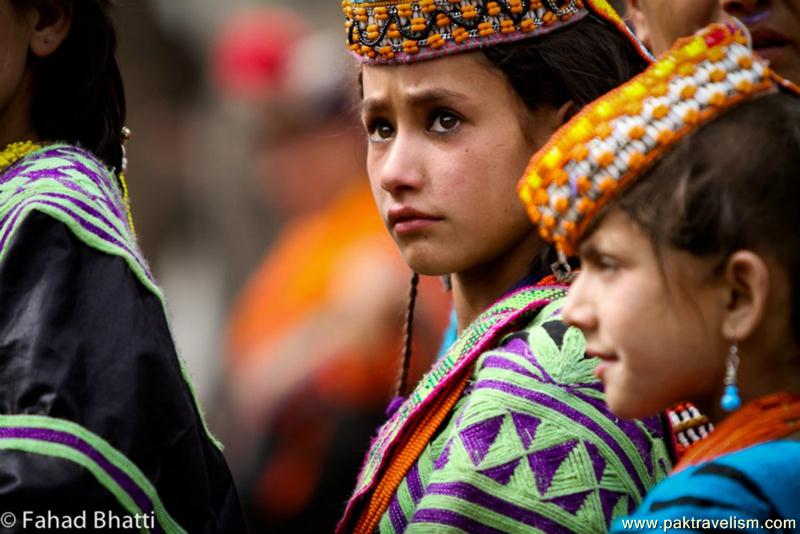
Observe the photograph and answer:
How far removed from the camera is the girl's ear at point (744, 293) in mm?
2062

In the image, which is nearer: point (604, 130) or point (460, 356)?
point (604, 130)

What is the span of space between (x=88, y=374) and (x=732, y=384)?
111 centimetres

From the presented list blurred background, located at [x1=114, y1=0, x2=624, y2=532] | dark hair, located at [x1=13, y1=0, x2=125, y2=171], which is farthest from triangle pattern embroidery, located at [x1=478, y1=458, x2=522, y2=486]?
dark hair, located at [x1=13, y1=0, x2=125, y2=171]

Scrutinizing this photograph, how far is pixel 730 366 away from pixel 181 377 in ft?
3.51

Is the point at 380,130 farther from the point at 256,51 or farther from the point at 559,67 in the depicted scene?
the point at 256,51

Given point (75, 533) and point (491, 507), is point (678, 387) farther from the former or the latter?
point (75, 533)

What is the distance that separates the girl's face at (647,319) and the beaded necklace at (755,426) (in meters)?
0.06

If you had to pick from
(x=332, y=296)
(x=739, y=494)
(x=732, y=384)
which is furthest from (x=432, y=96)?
(x=332, y=296)

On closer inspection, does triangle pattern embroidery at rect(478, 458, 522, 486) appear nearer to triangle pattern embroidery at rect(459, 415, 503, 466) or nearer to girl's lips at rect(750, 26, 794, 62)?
triangle pattern embroidery at rect(459, 415, 503, 466)

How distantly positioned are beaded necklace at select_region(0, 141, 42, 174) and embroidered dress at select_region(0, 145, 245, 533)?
0.11m

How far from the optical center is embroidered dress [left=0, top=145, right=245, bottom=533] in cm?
248

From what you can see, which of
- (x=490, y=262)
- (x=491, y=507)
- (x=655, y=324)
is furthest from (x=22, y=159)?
(x=655, y=324)

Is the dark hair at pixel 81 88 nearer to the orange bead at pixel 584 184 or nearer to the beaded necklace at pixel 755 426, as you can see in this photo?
the orange bead at pixel 584 184

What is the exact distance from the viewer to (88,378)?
2557 mm
